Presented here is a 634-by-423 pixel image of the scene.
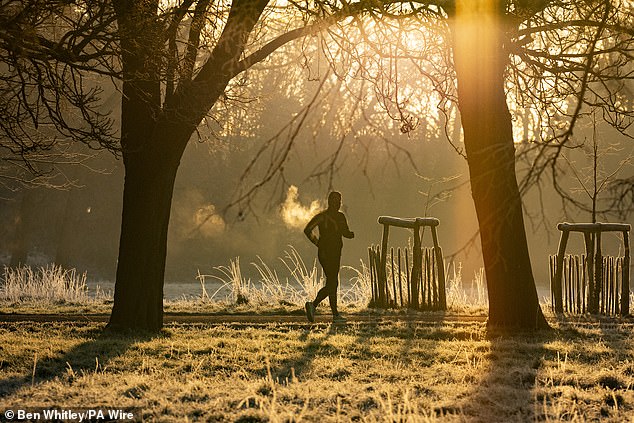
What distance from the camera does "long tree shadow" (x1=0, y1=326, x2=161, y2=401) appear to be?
25.7 ft

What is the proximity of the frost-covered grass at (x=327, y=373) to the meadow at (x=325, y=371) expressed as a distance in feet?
0.05

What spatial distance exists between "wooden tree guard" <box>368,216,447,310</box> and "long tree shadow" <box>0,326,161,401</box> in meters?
6.23

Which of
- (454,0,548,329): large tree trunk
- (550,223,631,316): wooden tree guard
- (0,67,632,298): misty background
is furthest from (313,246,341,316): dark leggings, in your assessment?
(0,67,632,298): misty background

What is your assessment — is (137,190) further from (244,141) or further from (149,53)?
(244,141)

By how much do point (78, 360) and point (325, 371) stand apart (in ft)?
8.58

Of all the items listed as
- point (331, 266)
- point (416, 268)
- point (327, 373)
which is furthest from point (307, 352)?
point (416, 268)

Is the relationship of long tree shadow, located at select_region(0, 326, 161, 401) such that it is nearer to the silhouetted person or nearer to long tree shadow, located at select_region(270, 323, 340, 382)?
long tree shadow, located at select_region(270, 323, 340, 382)

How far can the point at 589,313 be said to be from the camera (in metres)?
16.2

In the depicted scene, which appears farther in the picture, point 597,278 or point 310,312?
point 597,278

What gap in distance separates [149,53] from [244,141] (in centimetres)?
3772

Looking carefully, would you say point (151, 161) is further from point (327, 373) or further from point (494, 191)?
point (327, 373)

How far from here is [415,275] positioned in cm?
1653

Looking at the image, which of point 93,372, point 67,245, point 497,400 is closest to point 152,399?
point 93,372

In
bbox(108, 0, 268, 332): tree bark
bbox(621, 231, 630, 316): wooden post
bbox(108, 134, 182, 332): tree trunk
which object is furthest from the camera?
bbox(621, 231, 630, 316): wooden post
